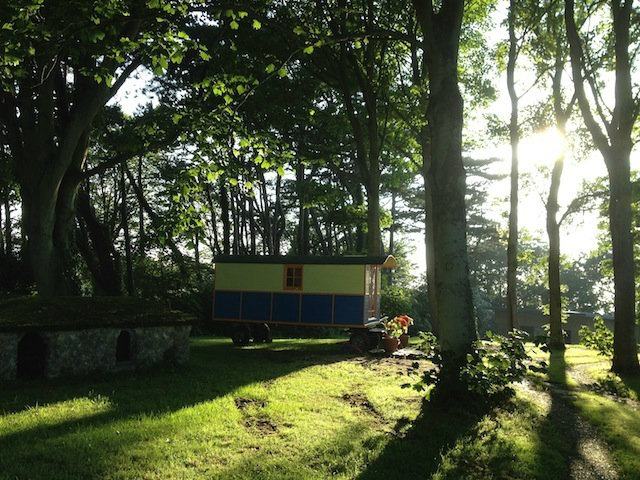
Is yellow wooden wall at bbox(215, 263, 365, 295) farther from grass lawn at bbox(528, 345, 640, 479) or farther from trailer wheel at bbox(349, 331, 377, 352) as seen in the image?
grass lawn at bbox(528, 345, 640, 479)

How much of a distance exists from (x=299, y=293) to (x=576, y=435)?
9458 millimetres

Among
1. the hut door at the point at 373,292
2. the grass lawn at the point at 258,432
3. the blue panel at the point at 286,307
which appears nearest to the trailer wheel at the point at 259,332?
the blue panel at the point at 286,307

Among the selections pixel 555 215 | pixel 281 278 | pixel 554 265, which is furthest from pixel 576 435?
pixel 555 215

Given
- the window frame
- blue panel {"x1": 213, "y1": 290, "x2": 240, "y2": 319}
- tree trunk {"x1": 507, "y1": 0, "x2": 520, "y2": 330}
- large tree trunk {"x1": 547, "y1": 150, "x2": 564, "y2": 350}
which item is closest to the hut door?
the window frame

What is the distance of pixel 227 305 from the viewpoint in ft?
50.4

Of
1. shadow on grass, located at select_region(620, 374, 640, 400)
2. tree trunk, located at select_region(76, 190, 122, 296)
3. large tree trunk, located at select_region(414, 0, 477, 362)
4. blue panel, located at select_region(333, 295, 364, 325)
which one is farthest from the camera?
tree trunk, located at select_region(76, 190, 122, 296)

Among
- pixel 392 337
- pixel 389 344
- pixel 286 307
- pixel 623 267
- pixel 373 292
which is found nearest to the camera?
pixel 623 267

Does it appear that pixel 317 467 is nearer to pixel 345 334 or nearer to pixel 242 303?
pixel 242 303

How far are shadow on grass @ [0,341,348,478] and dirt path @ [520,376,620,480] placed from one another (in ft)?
15.3

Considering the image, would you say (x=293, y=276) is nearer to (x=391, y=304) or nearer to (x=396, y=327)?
(x=396, y=327)

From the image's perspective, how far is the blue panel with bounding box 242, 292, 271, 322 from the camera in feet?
49.0

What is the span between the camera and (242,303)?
1520 cm

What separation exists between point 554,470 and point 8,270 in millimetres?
19546

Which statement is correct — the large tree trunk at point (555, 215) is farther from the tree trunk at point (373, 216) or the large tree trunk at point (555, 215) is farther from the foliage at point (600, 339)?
the tree trunk at point (373, 216)
